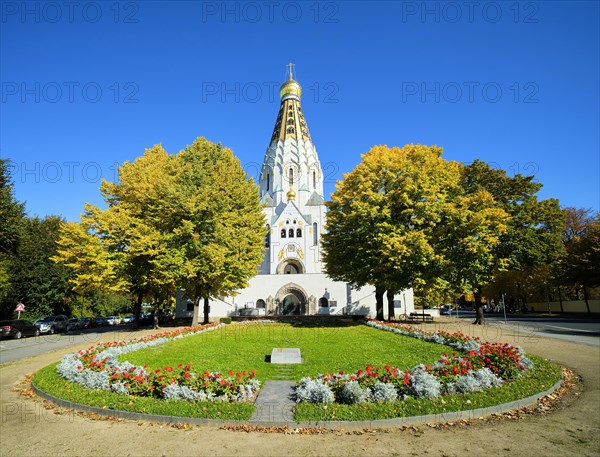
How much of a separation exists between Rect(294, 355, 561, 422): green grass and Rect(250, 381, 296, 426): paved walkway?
252mm

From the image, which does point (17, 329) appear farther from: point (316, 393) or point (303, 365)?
point (316, 393)

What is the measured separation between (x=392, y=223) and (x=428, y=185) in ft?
10.9

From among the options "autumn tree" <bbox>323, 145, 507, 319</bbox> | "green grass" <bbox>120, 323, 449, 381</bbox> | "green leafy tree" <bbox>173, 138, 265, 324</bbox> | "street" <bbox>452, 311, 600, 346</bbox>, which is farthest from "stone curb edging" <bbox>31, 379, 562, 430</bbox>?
"green leafy tree" <bbox>173, 138, 265, 324</bbox>

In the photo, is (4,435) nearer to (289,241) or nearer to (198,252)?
(198,252)

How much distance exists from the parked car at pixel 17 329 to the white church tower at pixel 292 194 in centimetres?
2784

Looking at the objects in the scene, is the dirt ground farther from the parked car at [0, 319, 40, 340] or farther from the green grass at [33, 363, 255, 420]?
the parked car at [0, 319, 40, 340]

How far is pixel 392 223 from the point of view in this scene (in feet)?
78.2

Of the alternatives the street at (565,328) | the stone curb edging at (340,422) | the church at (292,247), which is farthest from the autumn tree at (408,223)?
the stone curb edging at (340,422)

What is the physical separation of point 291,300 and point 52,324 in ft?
77.6

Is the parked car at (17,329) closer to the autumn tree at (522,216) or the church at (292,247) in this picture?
the church at (292,247)

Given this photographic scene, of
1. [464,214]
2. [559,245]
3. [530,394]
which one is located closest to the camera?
[530,394]

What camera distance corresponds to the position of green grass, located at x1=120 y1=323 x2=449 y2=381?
481 inches

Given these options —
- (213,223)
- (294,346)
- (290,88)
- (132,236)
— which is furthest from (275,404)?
(290,88)

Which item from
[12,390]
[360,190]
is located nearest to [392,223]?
[360,190]
